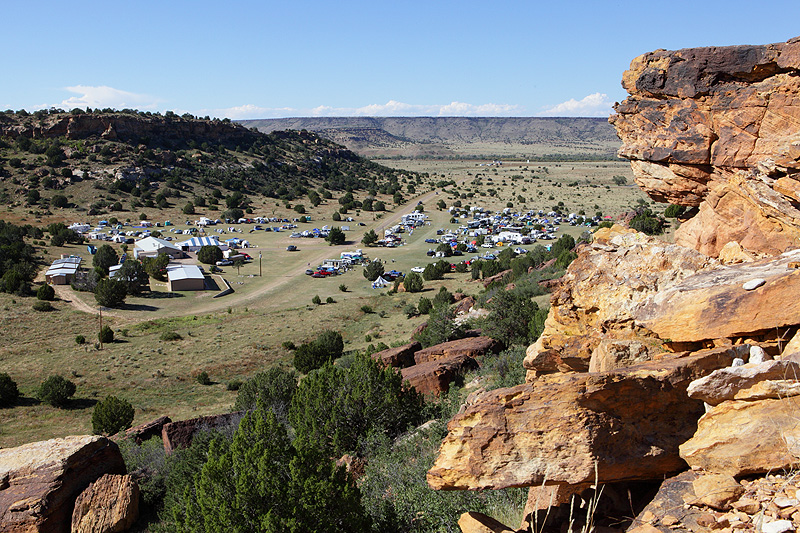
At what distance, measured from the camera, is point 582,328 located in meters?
11.2

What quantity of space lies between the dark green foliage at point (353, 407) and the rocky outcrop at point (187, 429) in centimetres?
373

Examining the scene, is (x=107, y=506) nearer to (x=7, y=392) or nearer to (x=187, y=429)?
(x=187, y=429)

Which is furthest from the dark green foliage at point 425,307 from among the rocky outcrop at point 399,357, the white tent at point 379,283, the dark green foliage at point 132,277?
the dark green foliage at point 132,277

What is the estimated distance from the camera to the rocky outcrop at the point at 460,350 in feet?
78.8

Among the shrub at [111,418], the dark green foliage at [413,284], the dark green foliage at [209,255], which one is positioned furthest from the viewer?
the dark green foliage at [209,255]

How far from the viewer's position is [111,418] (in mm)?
25359

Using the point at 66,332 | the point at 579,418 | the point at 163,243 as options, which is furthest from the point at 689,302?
the point at 163,243

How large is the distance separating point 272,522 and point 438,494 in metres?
3.25

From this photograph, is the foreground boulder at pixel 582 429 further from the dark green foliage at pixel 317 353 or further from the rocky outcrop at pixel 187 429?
the dark green foliage at pixel 317 353

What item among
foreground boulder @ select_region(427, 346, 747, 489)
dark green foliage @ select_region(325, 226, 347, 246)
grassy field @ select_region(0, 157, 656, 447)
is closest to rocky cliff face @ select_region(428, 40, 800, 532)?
A: foreground boulder @ select_region(427, 346, 747, 489)

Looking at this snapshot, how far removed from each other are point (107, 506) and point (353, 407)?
6.93 m

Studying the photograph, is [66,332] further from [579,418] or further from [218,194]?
[218,194]

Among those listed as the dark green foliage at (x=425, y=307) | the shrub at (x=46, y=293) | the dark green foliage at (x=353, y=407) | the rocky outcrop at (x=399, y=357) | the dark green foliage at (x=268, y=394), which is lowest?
the dark green foliage at (x=425, y=307)

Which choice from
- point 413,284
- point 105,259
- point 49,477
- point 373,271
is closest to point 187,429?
point 49,477
